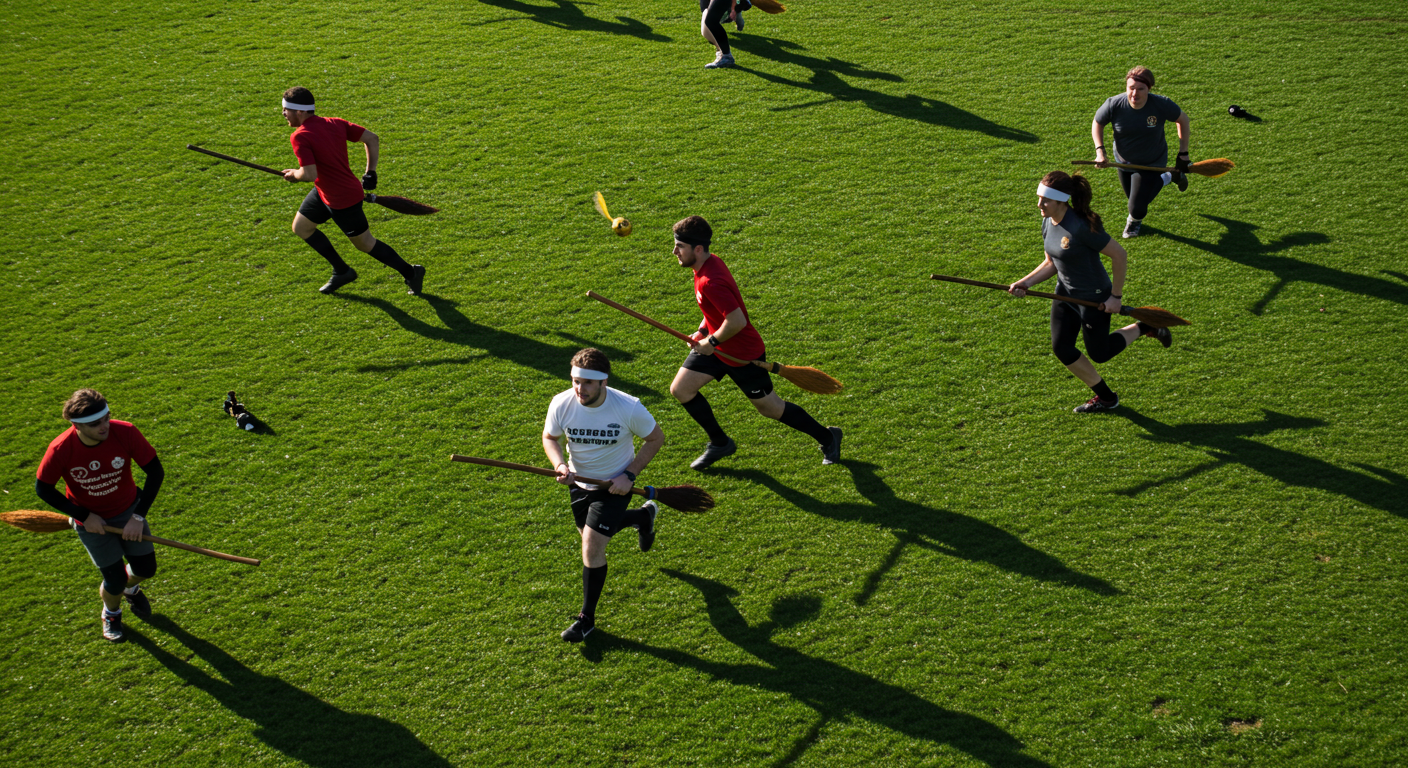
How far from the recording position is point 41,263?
9.98m

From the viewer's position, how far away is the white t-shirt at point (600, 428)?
226 inches

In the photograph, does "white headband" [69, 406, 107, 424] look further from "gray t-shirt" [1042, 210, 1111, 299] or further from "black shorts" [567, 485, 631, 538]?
"gray t-shirt" [1042, 210, 1111, 299]

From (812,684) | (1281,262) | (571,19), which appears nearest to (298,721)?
(812,684)

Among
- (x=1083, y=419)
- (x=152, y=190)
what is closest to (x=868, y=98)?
(x=1083, y=419)

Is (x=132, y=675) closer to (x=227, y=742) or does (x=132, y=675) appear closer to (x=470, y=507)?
(x=227, y=742)

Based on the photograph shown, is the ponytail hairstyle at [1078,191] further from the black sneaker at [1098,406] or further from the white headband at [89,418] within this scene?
the white headband at [89,418]

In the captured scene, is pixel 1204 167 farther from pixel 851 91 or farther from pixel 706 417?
pixel 706 417

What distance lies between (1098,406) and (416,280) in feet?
22.1

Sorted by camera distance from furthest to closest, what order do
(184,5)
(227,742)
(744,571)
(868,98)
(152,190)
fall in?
(184,5), (868,98), (152,190), (744,571), (227,742)

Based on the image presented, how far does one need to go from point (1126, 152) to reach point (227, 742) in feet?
31.9

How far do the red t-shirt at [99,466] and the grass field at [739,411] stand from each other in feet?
3.43

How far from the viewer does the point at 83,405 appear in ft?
18.0

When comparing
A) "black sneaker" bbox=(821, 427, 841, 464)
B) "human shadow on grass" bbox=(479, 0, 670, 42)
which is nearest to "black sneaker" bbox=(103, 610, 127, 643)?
"black sneaker" bbox=(821, 427, 841, 464)

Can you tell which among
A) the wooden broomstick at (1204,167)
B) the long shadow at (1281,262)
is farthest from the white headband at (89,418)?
the long shadow at (1281,262)
